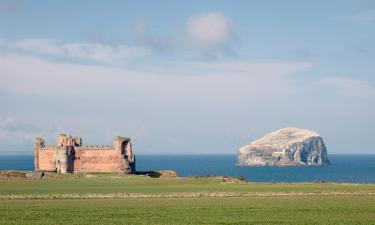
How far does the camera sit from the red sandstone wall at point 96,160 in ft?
A: 328

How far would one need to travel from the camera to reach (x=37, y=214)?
42.7 meters

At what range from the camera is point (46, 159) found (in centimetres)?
10175

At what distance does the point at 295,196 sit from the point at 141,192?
14783 millimetres

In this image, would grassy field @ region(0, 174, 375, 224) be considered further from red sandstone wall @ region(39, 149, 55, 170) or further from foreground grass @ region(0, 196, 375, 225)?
red sandstone wall @ region(39, 149, 55, 170)

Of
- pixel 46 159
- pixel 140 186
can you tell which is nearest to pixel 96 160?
pixel 46 159

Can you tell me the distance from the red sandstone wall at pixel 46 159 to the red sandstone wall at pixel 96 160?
3.84 m

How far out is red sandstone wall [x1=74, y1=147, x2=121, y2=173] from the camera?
328 ft

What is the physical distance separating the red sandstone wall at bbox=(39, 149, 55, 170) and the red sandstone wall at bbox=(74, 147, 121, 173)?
384 centimetres

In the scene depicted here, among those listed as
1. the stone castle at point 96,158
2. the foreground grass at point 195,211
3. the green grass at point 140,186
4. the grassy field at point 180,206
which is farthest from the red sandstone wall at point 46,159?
the foreground grass at point 195,211

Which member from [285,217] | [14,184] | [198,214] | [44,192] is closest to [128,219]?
[198,214]

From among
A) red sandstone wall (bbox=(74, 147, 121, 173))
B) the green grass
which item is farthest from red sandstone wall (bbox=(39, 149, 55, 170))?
the green grass

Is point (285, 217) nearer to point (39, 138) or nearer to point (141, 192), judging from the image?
point (141, 192)

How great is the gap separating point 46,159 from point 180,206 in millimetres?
56873

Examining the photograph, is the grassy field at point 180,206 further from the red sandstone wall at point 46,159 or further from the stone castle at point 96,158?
the red sandstone wall at point 46,159
